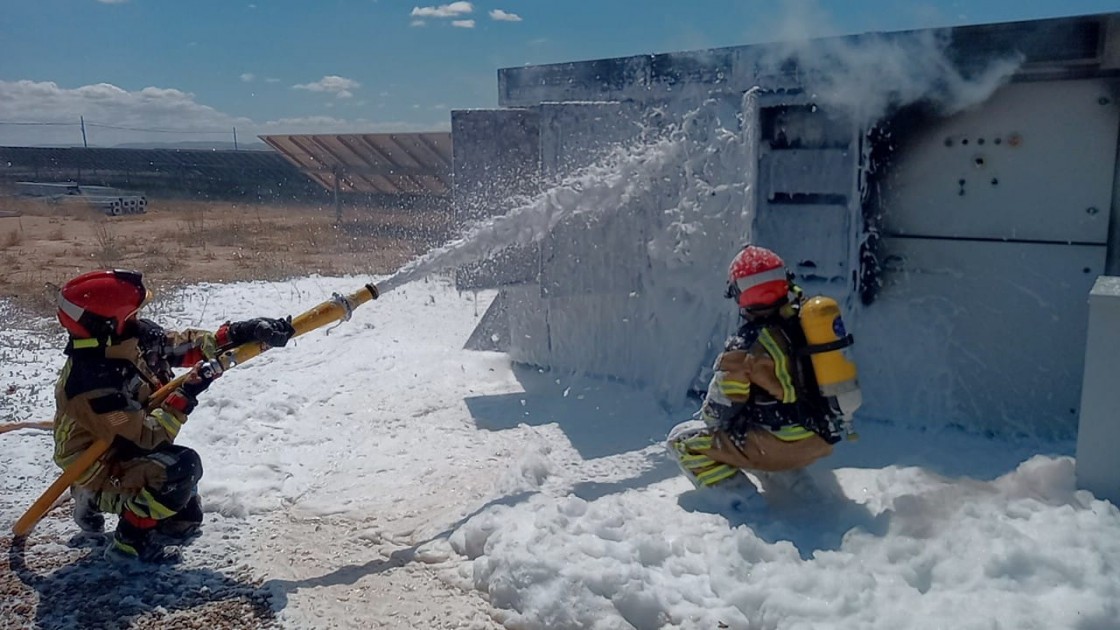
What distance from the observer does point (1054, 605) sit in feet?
8.86

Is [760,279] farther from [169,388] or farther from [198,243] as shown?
[198,243]

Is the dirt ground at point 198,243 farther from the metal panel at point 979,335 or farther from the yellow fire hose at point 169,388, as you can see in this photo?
the metal panel at point 979,335

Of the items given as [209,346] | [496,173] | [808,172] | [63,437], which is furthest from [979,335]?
[63,437]

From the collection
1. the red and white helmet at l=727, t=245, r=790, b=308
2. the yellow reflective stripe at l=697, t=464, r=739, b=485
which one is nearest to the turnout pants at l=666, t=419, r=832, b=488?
the yellow reflective stripe at l=697, t=464, r=739, b=485

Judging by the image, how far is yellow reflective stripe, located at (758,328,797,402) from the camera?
354 centimetres

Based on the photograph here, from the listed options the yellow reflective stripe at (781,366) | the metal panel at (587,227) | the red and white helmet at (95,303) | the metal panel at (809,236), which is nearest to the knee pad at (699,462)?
the yellow reflective stripe at (781,366)

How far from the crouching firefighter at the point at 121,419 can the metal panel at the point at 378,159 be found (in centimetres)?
1657

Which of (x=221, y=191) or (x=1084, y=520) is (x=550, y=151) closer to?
(x=1084, y=520)

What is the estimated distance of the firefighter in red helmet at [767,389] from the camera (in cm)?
358

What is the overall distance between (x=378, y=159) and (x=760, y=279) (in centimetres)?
1866

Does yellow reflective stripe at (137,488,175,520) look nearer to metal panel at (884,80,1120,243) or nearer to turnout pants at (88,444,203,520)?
turnout pants at (88,444,203,520)

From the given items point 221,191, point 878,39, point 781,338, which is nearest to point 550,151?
point 878,39

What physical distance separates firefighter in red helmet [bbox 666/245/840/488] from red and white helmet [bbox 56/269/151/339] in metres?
2.51

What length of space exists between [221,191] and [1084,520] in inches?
1112
